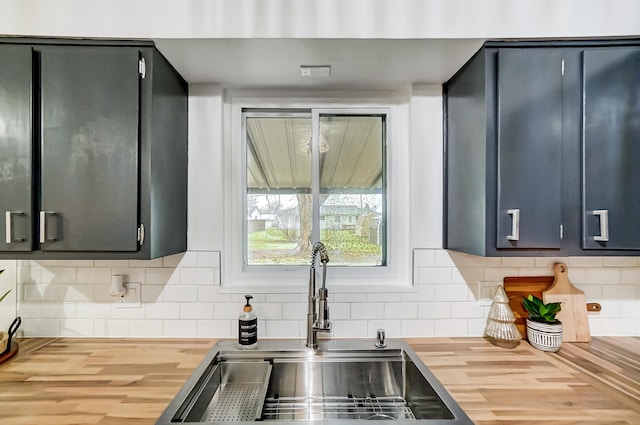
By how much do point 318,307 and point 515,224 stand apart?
2.77 ft

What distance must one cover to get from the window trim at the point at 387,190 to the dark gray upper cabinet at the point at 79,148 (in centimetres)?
44

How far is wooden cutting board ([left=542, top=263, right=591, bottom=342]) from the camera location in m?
1.49

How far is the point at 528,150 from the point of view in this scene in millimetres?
1203

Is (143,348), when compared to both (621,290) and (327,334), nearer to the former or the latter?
(327,334)

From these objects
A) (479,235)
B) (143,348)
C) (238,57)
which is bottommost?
(143,348)

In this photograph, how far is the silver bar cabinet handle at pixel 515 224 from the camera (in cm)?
118

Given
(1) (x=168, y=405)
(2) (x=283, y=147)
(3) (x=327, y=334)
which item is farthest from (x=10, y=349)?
(2) (x=283, y=147)

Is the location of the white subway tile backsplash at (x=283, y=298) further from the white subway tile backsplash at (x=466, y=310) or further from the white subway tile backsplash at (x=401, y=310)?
the white subway tile backsplash at (x=466, y=310)

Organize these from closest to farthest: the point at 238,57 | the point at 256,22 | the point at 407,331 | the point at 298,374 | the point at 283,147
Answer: the point at 256,22 < the point at 238,57 < the point at 298,374 < the point at 407,331 < the point at 283,147

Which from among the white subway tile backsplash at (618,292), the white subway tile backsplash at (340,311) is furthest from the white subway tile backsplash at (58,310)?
the white subway tile backsplash at (618,292)

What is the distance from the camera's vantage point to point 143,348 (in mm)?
1413

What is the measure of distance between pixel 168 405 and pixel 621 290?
2011mm

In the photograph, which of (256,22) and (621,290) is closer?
(256,22)

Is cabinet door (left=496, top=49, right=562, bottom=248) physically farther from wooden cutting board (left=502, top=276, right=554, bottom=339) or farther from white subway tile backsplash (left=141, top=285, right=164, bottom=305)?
white subway tile backsplash (left=141, top=285, right=164, bottom=305)
